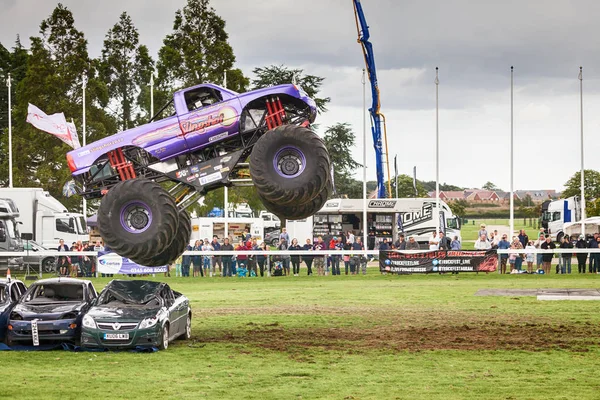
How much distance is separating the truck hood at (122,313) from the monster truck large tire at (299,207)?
13.5 feet

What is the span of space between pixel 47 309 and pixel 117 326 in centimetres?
215

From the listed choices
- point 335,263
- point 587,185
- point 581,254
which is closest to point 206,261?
point 335,263

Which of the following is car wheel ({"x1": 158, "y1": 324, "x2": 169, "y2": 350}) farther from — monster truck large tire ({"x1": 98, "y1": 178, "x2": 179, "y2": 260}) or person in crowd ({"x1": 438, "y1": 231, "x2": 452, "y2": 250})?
person in crowd ({"x1": 438, "y1": 231, "x2": 452, "y2": 250})

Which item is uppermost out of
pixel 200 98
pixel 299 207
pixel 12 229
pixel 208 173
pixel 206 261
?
pixel 200 98

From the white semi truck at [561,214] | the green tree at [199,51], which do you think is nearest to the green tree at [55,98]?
the green tree at [199,51]

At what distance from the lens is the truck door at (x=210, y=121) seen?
1845 cm

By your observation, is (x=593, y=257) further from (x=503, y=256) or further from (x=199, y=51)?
(x=199, y=51)

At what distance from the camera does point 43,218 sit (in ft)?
175

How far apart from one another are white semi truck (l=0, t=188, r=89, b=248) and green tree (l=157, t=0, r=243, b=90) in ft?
46.1

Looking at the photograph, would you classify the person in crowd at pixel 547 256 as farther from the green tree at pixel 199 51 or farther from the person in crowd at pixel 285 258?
the green tree at pixel 199 51

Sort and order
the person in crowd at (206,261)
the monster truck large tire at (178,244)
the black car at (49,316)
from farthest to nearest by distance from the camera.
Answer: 1. the person in crowd at (206,261)
2. the black car at (49,316)
3. the monster truck large tire at (178,244)

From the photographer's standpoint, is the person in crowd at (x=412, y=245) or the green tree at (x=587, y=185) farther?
the green tree at (x=587, y=185)

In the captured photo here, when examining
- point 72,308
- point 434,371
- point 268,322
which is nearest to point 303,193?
point 434,371

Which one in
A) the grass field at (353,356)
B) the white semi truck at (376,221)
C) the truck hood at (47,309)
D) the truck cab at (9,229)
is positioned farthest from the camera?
A: the white semi truck at (376,221)
